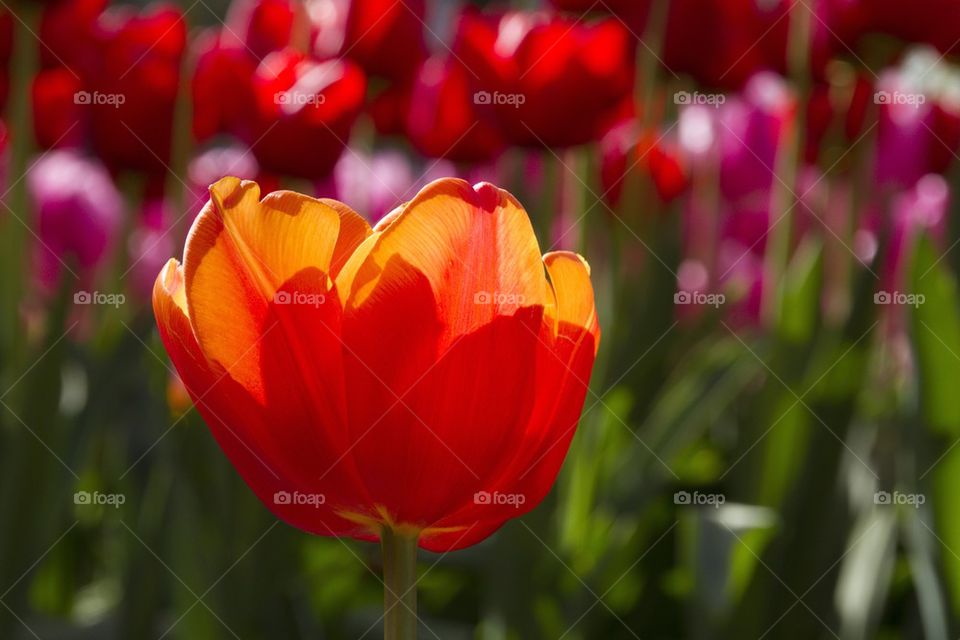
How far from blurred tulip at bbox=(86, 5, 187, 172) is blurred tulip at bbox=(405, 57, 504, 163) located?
208mm

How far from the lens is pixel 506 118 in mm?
902

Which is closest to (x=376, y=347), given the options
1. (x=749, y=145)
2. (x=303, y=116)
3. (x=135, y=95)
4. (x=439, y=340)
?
(x=439, y=340)

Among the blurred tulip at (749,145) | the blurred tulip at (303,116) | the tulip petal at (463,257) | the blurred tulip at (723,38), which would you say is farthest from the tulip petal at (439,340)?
the blurred tulip at (749,145)

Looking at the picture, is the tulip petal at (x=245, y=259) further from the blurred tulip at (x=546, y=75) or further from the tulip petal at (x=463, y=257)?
the blurred tulip at (x=546, y=75)

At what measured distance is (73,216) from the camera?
1.12 m

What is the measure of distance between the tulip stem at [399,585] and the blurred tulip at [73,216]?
823 millimetres

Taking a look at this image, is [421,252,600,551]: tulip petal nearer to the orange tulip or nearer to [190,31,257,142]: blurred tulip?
the orange tulip

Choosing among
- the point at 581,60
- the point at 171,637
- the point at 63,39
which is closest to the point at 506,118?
the point at 581,60

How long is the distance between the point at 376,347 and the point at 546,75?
0.62 meters

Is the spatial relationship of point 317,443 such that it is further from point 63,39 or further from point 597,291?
point 597,291

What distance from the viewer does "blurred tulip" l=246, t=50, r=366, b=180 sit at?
30.9 inches

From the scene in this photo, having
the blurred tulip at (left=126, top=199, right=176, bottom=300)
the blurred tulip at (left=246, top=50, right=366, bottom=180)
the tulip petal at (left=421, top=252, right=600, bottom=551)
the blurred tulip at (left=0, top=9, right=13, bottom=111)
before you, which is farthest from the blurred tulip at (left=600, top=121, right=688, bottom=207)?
the tulip petal at (left=421, top=252, right=600, bottom=551)

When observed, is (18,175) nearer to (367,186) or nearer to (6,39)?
(6,39)

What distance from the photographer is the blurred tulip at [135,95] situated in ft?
2.78
